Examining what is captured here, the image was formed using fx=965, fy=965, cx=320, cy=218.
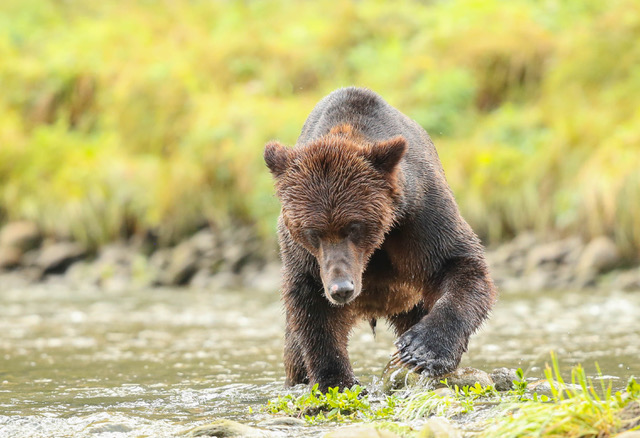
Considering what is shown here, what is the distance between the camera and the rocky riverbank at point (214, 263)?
14766mm

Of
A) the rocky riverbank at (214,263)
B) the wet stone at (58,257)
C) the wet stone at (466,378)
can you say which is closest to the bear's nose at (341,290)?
the wet stone at (466,378)

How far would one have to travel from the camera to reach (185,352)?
9.31 meters

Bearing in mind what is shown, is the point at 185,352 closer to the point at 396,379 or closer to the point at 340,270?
the point at 396,379

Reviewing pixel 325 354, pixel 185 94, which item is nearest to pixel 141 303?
pixel 185 94

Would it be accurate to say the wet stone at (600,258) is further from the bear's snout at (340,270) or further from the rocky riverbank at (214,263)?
the bear's snout at (340,270)

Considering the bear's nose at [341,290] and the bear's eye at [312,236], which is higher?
the bear's eye at [312,236]

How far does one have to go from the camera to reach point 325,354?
5844 millimetres

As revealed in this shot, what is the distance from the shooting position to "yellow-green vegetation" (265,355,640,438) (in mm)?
4008

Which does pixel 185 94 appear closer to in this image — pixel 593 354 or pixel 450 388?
pixel 593 354

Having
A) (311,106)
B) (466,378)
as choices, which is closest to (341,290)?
(466,378)

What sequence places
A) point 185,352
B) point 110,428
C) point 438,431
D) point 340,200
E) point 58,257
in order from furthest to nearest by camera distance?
point 58,257 → point 185,352 → point 110,428 → point 340,200 → point 438,431

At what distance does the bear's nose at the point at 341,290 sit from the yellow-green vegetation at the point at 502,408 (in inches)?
26.2

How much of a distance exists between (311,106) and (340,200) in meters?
15.1

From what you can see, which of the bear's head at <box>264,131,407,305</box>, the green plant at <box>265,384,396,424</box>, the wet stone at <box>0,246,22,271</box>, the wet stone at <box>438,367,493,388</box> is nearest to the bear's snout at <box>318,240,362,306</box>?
the bear's head at <box>264,131,407,305</box>
